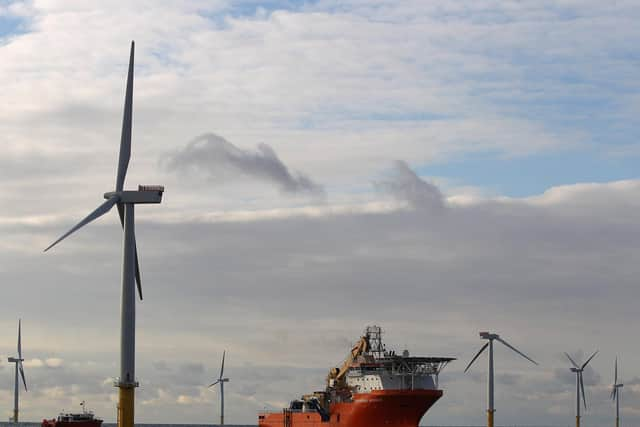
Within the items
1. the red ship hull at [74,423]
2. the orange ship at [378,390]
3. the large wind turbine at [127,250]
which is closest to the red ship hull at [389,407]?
the orange ship at [378,390]

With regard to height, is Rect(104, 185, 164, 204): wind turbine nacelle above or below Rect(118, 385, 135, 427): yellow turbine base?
above

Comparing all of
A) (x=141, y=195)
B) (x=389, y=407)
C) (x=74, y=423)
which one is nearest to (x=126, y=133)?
(x=141, y=195)

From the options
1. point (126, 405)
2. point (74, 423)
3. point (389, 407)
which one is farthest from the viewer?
point (74, 423)

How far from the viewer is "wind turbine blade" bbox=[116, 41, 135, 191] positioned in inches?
4104

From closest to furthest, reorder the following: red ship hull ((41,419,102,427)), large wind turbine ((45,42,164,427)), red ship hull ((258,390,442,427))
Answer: large wind turbine ((45,42,164,427)) < red ship hull ((258,390,442,427)) < red ship hull ((41,419,102,427))

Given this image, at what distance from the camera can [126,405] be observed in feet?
332

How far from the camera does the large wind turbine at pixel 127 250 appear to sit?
99.3 metres

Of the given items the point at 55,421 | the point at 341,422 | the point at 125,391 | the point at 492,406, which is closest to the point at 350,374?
the point at 341,422

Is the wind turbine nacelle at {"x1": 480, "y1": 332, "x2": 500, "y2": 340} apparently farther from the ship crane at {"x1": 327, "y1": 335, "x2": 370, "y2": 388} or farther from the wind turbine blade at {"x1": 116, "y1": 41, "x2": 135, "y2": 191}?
the wind turbine blade at {"x1": 116, "y1": 41, "x2": 135, "y2": 191}

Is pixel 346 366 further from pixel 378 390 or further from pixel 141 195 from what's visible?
pixel 141 195

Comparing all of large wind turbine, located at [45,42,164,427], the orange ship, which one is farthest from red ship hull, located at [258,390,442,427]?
large wind turbine, located at [45,42,164,427]

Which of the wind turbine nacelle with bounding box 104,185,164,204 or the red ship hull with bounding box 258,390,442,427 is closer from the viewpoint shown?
the wind turbine nacelle with bounding box 104,185,164,204

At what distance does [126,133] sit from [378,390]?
68.4 m

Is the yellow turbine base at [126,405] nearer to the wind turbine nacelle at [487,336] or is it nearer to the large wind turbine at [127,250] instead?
the large wind turbine at [127,250]
